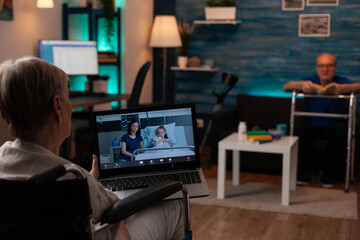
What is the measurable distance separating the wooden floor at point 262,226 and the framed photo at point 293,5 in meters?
2.68

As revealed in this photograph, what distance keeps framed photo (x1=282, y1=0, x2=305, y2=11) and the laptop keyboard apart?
3.89m

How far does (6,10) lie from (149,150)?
253cm

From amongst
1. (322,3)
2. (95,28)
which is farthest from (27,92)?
(322,3)

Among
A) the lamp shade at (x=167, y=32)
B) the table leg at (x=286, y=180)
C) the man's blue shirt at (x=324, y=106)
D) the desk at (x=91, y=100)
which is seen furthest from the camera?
the lamp shade at (x=167, y=32)

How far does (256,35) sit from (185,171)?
387 centimetres

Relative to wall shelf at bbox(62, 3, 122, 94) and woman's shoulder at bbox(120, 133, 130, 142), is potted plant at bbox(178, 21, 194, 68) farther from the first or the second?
woman's shoulder at bbox(120, 133, 130, 142)

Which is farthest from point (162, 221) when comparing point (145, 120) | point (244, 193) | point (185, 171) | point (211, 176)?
point (211, 176)

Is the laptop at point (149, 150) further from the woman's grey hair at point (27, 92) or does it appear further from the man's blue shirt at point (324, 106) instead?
the man's blue shirt at point (324, 106)

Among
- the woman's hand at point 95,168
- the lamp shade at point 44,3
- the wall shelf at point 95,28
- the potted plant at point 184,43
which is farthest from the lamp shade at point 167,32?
the woman's hand at point 95,168

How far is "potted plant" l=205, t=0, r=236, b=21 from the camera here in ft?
17.8

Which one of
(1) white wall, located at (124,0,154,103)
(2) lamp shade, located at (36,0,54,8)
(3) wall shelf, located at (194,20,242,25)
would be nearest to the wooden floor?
(2) lamp shade, located at (36,0,54,8)

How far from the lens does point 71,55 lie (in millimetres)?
4457

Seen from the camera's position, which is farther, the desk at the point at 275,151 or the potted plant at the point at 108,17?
the potted plant at the point at 108,17

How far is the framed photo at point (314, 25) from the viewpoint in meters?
5.29
